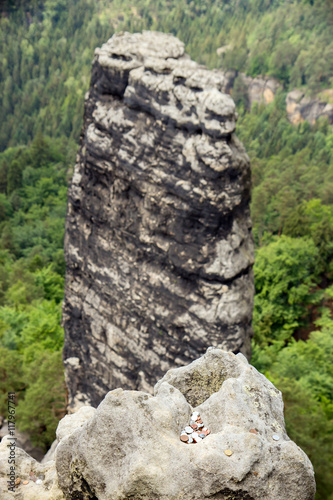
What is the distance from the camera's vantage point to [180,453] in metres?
6.15

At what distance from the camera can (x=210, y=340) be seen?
15.3 m

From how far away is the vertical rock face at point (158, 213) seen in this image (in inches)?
556

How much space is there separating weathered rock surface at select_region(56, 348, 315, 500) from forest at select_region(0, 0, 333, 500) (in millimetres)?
14463

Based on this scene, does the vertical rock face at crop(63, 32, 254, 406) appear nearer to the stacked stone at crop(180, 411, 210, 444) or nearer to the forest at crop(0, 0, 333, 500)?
the forest at crop(0, 0, 333, 500)

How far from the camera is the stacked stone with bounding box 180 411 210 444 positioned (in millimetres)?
6496

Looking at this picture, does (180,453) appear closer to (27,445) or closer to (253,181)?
(27,445)

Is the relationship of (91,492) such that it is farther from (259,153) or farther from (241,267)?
(259,153)

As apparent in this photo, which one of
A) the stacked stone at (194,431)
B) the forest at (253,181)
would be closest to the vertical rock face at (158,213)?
the forest at (253,181)

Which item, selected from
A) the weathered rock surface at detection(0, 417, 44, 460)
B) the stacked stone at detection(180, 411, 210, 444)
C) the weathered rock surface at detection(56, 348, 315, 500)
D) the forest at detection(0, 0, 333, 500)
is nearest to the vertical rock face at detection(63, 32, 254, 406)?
the forest at detection(0, 0, 333, 500)

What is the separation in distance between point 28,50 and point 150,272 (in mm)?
130626

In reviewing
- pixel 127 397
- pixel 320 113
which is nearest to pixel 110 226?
pixel 127 397

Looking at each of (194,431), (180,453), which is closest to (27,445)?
(194,431)

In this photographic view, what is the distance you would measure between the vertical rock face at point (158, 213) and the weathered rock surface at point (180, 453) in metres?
7.77

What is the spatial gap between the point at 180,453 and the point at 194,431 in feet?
2.15
